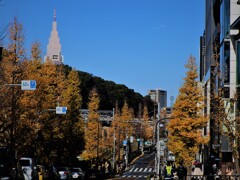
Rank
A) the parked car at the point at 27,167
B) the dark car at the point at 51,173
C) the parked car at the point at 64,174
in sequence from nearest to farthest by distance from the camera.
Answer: the parked car at the point at 27,167 < the dark car at the point at 51,173 < the parked car at the point at 64,174

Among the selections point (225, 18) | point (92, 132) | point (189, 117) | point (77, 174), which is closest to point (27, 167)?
point (189, 117)

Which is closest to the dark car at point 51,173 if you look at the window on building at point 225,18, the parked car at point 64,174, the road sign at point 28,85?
the parked car at point 64,174

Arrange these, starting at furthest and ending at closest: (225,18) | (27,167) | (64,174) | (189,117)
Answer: (64,174) < (189,117) < (225,18) < (27,167)

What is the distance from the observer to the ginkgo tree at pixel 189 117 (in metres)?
44.4

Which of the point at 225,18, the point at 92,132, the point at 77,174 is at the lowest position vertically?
the point at 77,174

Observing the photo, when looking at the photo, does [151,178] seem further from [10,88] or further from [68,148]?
[68,148]

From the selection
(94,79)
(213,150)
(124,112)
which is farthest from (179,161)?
(94,79)

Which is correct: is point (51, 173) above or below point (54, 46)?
below

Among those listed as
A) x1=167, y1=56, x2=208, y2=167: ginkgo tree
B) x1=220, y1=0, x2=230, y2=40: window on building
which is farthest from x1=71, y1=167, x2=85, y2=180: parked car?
x1=220, y1=0, x2=230, y2=40: window on building

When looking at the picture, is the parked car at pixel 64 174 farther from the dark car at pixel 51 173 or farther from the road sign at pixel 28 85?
the road sign at pixel 28 85

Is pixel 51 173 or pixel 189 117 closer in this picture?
pixel 51 173

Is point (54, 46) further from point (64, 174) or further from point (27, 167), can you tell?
point (27, 167)

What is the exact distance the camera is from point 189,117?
45.1m

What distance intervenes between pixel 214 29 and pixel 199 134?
43.0 ft
